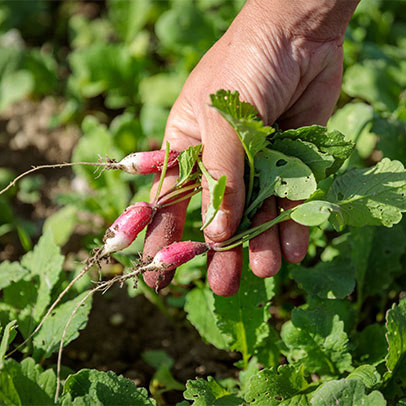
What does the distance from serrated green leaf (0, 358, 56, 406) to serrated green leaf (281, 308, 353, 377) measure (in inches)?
41.3

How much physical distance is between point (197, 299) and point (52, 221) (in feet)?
4.54

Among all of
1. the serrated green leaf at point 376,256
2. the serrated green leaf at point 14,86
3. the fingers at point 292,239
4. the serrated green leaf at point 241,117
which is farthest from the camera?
the serrated green leaf at point 14,86

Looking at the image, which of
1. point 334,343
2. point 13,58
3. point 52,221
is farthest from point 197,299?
point 13,58

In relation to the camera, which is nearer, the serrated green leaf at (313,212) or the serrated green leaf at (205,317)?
the serrated green leaf at (313,212)

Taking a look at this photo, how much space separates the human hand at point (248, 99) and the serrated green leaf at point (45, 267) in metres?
0.54

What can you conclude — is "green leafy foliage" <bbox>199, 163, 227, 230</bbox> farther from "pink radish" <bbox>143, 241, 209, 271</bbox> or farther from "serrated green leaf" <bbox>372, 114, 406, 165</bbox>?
"serrated green leaf" <bbox>372, 114, 406, 165</bbox>

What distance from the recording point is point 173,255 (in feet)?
7.11

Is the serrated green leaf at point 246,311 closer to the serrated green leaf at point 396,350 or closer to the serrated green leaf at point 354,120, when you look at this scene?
the serrated green leaf at point 396,350

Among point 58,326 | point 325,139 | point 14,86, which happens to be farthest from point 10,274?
point 14,86

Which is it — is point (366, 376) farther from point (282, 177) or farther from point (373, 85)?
point (373, 85)

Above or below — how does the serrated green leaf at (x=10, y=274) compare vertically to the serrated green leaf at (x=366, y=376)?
above

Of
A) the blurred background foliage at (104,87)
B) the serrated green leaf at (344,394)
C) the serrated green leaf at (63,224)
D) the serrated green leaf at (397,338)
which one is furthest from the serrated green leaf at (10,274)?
the serrated green leaf at (397,338)

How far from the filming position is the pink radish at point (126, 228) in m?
2.25

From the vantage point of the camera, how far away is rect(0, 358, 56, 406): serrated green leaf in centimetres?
207
